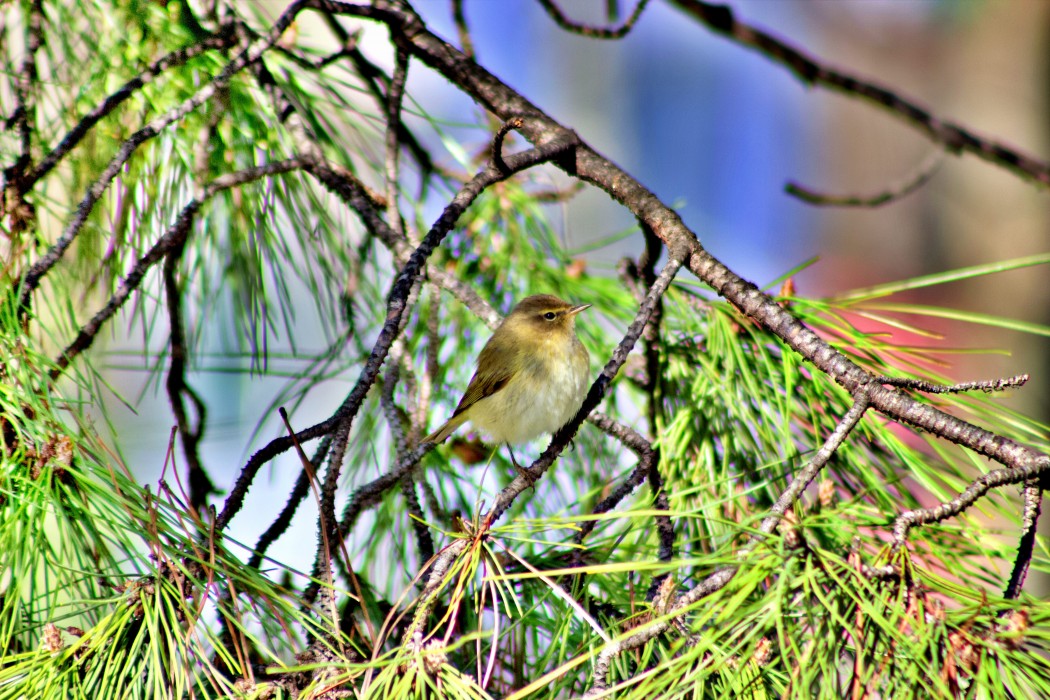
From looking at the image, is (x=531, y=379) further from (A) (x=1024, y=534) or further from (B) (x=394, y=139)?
(A) (x=1024, y=534)

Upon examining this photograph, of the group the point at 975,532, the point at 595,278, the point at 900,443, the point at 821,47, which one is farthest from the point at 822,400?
the point at 821,47

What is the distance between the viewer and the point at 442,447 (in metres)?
1.60

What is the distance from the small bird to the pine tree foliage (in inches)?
2.9

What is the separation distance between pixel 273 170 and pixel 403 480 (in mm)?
434

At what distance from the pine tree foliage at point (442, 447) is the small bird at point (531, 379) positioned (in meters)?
0.07

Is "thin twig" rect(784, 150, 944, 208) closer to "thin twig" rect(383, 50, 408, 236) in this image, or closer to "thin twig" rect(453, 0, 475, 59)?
"thin twig" rect(453, 0, 475, 59)

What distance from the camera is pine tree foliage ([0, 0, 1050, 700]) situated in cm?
71

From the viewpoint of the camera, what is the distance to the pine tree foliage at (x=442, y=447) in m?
0.71

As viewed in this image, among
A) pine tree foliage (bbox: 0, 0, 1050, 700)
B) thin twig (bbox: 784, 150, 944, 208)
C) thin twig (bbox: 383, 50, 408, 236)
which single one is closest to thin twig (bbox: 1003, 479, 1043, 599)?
pine tree foliage (bbox: 0, 0, 1050, 700)

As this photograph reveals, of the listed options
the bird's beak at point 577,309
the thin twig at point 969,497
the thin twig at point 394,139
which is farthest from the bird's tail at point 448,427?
the thin twig at point 969,497

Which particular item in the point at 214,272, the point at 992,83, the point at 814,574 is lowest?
the point at 814,574

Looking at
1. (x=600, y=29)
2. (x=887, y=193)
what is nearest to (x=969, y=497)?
(x=600, y=29)

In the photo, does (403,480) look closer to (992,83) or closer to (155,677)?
(155,677)

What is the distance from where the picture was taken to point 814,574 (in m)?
0.69
